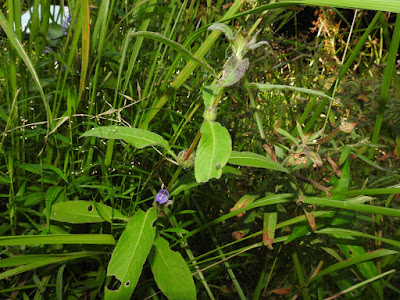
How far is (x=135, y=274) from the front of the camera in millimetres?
672

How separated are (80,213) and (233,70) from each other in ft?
1.48

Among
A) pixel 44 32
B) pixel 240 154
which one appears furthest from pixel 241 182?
pixel 44 32

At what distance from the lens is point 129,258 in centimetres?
68

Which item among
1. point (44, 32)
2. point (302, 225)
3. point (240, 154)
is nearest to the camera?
point (240, 154)

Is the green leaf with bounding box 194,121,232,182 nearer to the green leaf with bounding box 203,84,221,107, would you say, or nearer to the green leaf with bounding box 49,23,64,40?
the green leaf with bounding box 203,84,221,107

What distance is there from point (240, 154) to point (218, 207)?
492 mm

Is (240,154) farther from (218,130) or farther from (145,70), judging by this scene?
(145,70)

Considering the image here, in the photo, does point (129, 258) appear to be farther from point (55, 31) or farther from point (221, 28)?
A: point (55, 31)

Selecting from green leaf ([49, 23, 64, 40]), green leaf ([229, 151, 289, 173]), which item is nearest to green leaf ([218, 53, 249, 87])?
green leaf ([229, 151, 289, 173])

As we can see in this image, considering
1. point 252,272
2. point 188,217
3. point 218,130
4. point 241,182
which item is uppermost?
point 218,130

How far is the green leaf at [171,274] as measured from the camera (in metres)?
0.75

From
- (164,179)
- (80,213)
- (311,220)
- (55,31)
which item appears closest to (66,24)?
(55,31)

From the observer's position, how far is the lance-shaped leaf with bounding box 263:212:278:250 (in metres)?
0.84

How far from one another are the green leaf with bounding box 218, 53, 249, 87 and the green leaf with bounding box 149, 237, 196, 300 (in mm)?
365
